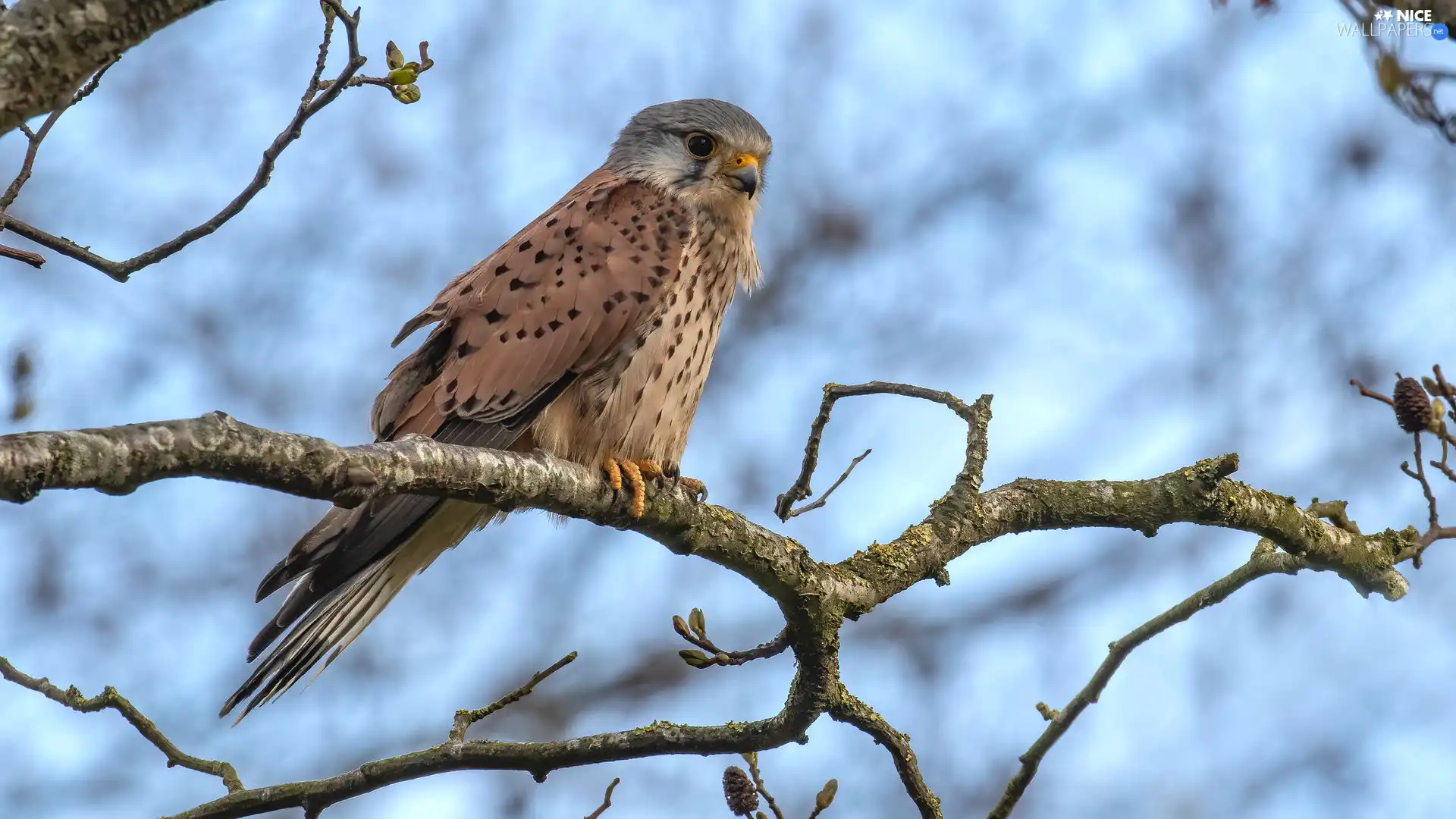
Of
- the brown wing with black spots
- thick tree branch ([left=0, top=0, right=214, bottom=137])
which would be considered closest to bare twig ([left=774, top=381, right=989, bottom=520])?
the brown wing with black spots

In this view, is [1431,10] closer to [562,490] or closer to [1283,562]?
[562,490]

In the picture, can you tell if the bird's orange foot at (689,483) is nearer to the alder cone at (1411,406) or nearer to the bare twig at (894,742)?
the bare twig at (894,742)

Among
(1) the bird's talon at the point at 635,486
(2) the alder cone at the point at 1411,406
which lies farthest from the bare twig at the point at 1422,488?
(1) the bird's talon at the point at 635,486

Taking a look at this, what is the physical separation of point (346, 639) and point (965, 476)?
190 cm

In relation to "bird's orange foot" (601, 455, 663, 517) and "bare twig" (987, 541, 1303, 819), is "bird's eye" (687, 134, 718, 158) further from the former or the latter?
"bare twig" (987, 541, 1303, 819)

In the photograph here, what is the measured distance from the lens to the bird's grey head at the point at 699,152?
4844mm

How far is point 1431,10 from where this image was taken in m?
1.43

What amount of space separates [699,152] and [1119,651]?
2.59 metres

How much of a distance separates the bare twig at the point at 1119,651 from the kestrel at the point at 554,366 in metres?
1.27

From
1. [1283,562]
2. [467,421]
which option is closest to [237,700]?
[467,421]

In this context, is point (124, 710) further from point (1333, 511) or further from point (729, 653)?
point (1333, 511)

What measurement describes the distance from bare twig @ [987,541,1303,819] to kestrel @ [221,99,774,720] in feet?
4.16

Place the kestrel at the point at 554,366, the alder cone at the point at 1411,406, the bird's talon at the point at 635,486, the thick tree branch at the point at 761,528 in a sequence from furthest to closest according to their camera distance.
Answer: the kestrel at the point at 554,366 → the bird's talon at the point at 635,486 → the alder cone at the point at 1411,406 → the thick tree branch at the point at 761,528

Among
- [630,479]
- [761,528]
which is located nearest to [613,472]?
[630,479]
